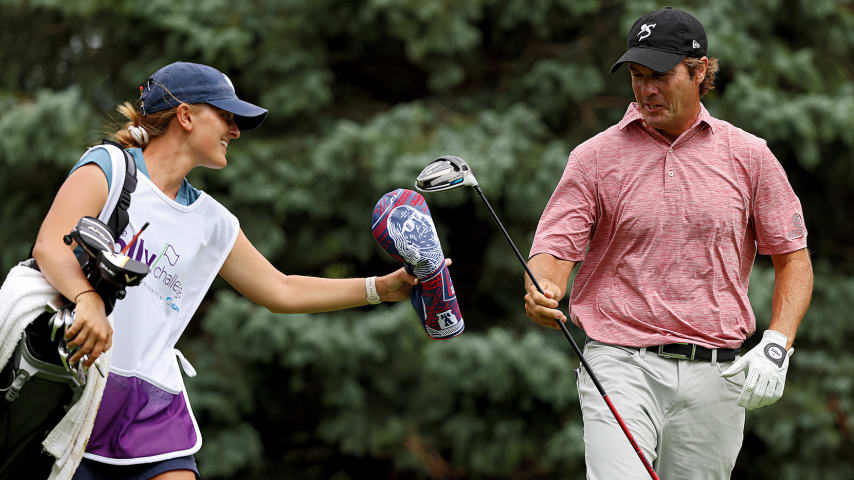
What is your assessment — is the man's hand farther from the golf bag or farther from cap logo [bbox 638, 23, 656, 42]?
the golf bag

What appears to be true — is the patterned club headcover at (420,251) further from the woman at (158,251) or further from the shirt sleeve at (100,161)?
the shirt sleeve at (100,161)

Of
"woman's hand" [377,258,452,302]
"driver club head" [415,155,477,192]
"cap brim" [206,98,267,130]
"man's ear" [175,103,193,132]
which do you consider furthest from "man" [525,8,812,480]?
"man's ear" [175,103,193,132]

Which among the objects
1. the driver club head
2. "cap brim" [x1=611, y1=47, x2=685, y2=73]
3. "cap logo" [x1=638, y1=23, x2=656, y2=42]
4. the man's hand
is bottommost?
the man's hand

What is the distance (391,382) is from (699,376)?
5111 mm

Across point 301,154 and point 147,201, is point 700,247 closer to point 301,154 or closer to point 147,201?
point 147,201

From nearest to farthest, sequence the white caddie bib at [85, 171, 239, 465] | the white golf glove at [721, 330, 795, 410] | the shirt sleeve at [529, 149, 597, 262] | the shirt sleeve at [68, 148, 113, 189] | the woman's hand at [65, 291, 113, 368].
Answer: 1. the woman's hand at [65, 291, 113, 368]
2. the shirt sleeve at [68, 148, 113, 189]
3. the white caddie bib at [85, 171, 239, 465]
4. the white golf glove at [721, 330, 795, 410]
5. the shirt sleeve at [529, 149, 597, 262]

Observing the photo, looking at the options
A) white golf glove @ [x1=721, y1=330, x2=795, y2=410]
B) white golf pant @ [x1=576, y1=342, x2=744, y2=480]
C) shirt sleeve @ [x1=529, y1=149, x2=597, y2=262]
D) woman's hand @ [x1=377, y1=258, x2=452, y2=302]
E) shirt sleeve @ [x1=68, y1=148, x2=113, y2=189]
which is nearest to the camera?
shirt sleeve @ [x1=68, y1=148, x2=113, y2=189]

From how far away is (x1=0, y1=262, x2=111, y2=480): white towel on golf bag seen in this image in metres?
3.50

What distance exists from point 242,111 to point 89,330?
3.32 ft

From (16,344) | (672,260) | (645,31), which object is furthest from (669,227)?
(16,344)

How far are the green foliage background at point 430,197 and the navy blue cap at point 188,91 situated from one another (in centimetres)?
445

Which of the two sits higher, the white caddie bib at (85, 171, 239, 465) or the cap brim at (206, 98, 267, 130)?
the cap brim at (206, 98, 267, 130)

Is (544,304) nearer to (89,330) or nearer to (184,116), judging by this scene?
(184,116)

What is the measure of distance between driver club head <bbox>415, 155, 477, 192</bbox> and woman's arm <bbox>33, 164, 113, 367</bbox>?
1.22 meters
